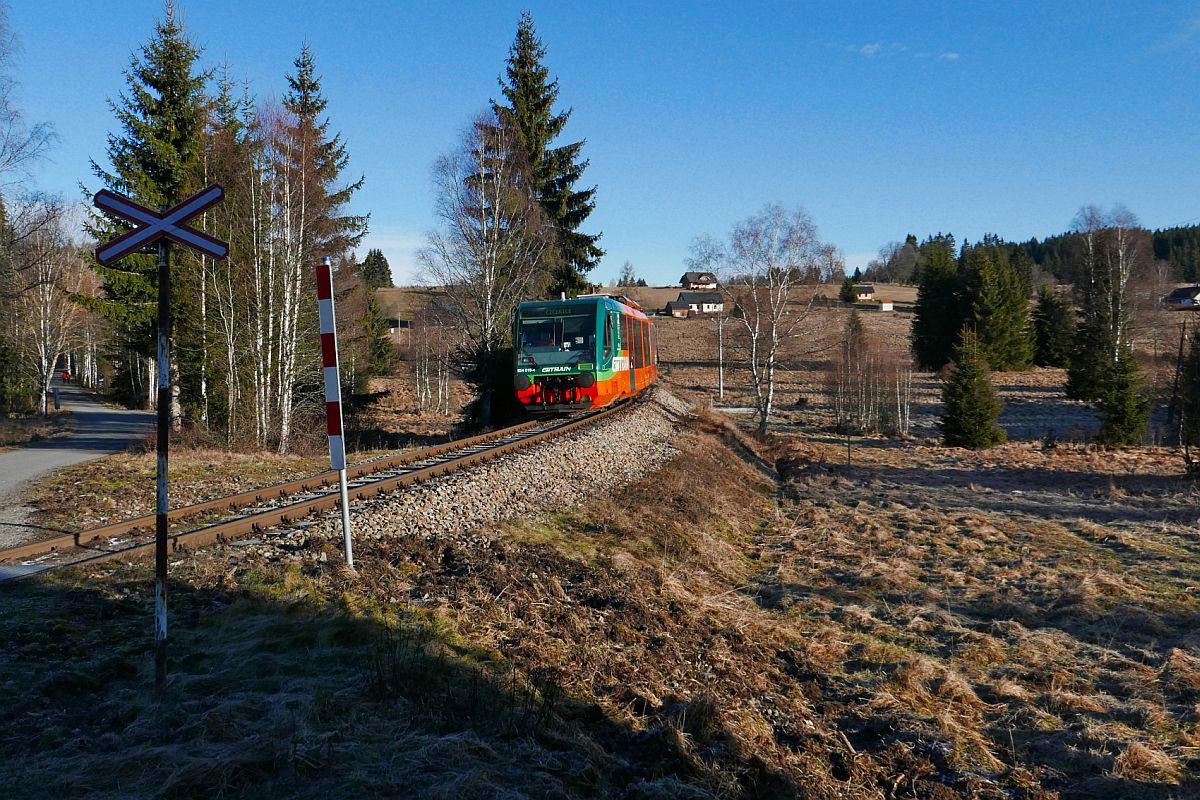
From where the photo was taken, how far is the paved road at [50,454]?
8.52m

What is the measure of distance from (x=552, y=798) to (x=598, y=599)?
332cm

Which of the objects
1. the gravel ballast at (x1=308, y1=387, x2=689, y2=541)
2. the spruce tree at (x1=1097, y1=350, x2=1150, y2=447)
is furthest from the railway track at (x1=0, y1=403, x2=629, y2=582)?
the spruce tree at (x1=1097, y1=350, x2=1150, y2=447)

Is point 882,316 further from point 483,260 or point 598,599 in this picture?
point 598,599

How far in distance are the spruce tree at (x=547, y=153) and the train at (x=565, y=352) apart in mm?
11524

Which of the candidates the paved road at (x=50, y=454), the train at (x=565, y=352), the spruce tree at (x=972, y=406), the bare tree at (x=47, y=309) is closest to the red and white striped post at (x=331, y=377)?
the paved road at (x=50, y=454)

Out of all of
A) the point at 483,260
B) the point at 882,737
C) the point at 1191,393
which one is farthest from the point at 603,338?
the point at 1191,393

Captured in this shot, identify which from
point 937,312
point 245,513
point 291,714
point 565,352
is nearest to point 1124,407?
point 565,352

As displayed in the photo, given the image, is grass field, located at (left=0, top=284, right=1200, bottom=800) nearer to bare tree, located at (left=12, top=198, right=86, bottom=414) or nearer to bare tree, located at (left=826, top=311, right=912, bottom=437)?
bare tree, located at (left=12, top=198, right=86, bottom=414)

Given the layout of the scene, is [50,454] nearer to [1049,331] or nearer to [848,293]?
[1049,331]

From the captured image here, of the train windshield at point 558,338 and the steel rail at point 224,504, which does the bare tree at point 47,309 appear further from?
the steel rail at point 224,504

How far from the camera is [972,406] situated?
3228 cm

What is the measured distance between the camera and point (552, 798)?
3.44 metres

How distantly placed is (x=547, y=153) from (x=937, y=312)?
42103 millimetres

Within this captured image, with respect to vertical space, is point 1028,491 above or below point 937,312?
below
